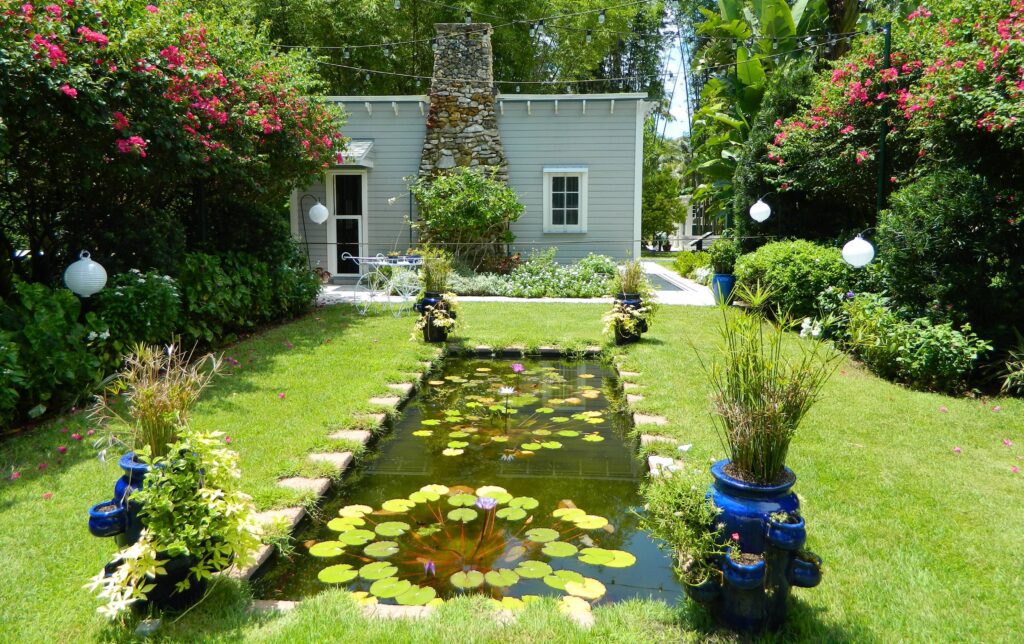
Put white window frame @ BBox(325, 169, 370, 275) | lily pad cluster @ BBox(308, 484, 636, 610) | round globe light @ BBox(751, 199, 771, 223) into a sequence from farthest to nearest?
white window frame @ BBox(325, 169, 370, 275)
round globe light @ BBox(751, 199, 771, 223)
lily pad cluster @ BBox(308, 484, 636, 610)

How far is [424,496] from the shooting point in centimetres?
351

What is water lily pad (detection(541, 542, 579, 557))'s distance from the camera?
9.57 ft

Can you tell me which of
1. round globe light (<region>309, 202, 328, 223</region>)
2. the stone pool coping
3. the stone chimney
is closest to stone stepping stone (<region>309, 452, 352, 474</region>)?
the stone pool coping

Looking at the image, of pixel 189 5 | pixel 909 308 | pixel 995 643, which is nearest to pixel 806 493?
pixel 995 643

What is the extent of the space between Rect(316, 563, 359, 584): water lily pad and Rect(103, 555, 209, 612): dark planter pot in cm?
52

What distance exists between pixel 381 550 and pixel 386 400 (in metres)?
2.26

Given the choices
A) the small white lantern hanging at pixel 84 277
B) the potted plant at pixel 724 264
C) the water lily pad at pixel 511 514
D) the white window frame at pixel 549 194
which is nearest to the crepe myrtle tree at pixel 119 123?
the small white lantern hanging at pixel 84 277

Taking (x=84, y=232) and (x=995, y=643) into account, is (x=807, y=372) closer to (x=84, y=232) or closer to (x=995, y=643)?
(x=995, y=643)

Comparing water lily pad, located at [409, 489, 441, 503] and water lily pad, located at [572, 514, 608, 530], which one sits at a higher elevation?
water lily pad, located at [409, 489, 441, 503]

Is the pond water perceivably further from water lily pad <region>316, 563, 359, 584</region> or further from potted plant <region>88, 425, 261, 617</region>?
potted plant <region>88, 425, 261, 617</region>

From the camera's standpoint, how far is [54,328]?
452cm

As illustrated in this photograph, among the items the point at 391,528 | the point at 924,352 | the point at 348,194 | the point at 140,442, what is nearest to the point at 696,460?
the point at 391,528

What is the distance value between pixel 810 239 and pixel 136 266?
907cm

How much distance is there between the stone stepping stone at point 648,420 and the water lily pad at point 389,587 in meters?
2.28
